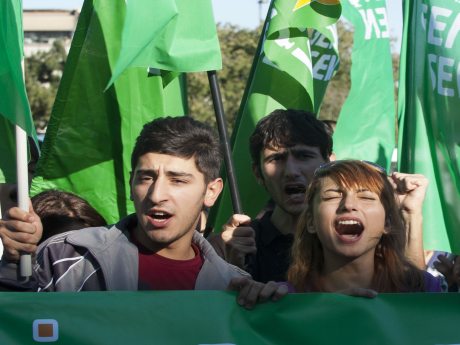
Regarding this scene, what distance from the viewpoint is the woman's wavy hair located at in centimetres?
344

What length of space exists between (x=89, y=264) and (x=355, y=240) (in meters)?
0.86

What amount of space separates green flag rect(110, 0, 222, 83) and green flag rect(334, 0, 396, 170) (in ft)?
4.34

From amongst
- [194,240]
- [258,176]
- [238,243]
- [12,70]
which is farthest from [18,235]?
[258,176]

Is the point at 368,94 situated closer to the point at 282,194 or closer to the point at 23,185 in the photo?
the point at 282,194

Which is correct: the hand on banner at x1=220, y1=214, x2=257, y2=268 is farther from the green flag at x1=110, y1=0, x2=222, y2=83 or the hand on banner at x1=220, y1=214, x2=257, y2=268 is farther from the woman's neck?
the green flag at x1=110, y1=0, x2=222, y2=83

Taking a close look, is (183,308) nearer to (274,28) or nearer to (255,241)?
(255,241)

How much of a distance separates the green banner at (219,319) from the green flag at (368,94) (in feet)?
7.55

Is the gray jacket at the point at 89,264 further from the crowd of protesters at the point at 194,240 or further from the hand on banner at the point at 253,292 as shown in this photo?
the hand on banner at the point at 253,292

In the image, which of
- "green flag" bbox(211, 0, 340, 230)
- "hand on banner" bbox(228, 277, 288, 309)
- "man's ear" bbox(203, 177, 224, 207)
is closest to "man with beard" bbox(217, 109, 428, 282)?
"man's ear" bbox(203, 177, 224, 207)

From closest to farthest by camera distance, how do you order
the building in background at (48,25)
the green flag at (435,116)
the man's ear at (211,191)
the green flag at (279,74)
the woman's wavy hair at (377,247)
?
the woman's wavy hair at (377,247) → the man's ear at (211,191) → the green flag at (435,116) → the green flag at (279,74) → the building in background at (48,25)

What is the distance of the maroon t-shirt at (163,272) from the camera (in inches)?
135

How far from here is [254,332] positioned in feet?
10.3

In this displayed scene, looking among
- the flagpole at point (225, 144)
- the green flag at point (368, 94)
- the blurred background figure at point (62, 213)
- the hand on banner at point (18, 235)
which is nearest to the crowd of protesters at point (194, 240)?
the hand on banner at point (18, 235)

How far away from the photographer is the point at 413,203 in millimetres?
3967
